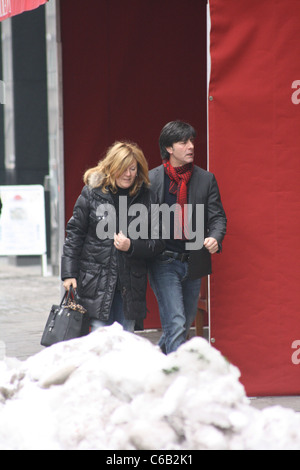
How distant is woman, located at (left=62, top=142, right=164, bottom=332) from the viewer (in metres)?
4.94

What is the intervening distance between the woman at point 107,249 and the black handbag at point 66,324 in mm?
136

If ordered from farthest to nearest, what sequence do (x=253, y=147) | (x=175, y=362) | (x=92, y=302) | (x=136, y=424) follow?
(x=253, y=147)
(x=92, y=302)
(x=175, y=362)
(x=136, y=424)

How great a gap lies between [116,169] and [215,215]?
70 cm

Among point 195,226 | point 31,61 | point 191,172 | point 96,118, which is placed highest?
point 31,61

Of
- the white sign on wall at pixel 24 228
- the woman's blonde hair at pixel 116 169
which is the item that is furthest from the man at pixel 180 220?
the white sign on wall at pixel 24 228

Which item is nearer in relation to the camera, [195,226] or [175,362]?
[175,362]

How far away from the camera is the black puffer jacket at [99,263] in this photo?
4.94 meters

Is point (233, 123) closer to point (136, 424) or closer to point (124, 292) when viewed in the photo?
point (124, 292)

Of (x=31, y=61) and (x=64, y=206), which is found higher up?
(x=31, y=61)

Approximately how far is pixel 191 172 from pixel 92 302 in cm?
107

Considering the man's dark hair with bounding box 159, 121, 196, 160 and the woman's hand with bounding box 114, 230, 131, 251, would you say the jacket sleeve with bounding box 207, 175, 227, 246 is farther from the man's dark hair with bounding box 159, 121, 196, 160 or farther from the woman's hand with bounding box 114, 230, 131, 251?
the woman's hand with bounding box 114, 230, 131, 251

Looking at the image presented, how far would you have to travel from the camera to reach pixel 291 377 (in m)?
5.40

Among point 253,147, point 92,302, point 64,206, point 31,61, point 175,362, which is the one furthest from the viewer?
point 31,61

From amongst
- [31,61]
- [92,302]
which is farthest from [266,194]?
[31,61]
